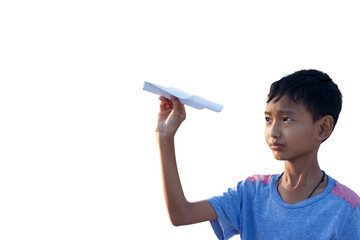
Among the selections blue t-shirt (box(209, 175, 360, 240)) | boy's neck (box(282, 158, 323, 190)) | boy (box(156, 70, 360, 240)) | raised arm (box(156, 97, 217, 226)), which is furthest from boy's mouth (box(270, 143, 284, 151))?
raised arm (box(156, 97, 217, 226))

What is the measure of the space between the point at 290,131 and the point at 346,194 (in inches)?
17.6

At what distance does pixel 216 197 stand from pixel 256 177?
270 mm

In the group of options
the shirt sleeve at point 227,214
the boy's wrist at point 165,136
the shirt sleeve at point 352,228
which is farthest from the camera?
the shirt sleeve at point 227,214

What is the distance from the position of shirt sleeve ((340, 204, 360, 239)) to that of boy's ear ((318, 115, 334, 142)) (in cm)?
41

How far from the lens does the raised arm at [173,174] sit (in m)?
2.84

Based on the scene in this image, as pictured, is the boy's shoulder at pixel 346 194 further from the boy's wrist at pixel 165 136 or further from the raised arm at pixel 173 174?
the boy's wrist at pixel 165 136

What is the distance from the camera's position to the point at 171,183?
112 inches

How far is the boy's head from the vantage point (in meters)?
2.79

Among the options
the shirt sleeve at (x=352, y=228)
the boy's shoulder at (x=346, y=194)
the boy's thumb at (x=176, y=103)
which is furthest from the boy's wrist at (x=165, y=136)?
the shirt sleeve at (x=352, y=228)

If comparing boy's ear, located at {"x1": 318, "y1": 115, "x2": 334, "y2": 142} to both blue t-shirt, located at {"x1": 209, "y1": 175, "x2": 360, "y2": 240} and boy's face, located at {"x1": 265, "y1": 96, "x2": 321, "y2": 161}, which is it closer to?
boy's face, located at {"x1": 265, "y1": 96, "x2": 321, "y2": 161}

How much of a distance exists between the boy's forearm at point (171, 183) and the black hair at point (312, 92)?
0.57m

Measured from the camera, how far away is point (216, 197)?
2.99 meters

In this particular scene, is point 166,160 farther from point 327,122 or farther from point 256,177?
point 327,122

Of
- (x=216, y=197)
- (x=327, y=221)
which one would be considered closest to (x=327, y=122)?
(x=327, y=221)
